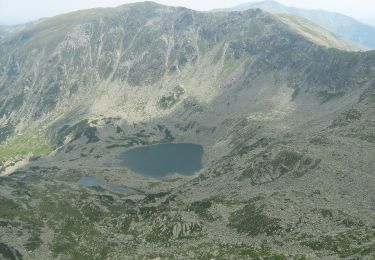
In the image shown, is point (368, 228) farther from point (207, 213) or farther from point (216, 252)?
point (207, 213)

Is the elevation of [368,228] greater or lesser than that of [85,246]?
greater

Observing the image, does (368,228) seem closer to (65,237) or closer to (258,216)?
(258,216)

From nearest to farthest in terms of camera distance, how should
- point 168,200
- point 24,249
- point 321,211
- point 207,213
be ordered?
point 321,211 → point 24,249 → point 207,213 → point 168,200

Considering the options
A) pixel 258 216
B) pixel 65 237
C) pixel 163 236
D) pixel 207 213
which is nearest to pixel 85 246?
pixel 65 237

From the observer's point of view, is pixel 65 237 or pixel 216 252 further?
pixel 65 237

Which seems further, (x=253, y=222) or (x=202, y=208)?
(x=202, y=208)

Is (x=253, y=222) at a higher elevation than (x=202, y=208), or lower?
higher

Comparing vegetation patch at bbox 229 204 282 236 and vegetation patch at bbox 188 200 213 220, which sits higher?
vegetation patch at bbox 229 204 282 236

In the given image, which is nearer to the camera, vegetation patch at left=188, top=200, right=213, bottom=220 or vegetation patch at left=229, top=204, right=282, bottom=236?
vegetation patch at left=229, top=204, right=282, bottom=236

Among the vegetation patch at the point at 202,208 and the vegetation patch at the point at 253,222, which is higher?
the vegetation patch at the point at 253,222

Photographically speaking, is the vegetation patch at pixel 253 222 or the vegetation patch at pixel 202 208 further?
the vegetation patch at pixel 202 208

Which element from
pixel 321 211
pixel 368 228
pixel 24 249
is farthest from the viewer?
pixel 24 249
